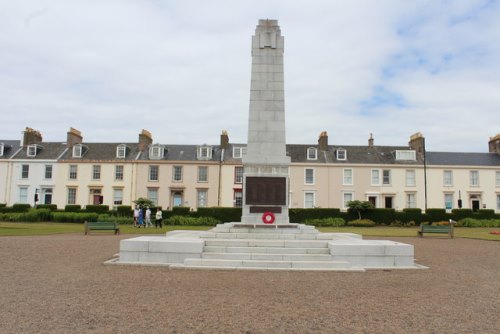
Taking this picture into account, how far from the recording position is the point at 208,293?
8.49 meters

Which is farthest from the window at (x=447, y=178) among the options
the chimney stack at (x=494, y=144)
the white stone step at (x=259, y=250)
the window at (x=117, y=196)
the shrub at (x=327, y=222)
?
the white stone step at (x=259, y=250)

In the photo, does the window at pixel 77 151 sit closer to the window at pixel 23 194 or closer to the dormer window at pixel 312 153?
the window at pixel 23 194

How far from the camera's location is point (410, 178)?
4691 cm

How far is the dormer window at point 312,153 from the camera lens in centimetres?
4788

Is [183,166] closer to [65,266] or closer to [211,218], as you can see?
[211,218]

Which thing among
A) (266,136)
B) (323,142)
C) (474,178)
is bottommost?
(266,136)

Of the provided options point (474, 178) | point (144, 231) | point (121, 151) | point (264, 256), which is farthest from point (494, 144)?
point (264, 256)

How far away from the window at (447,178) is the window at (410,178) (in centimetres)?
358

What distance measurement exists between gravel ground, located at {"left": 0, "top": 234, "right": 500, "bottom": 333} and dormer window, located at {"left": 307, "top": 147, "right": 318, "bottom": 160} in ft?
116

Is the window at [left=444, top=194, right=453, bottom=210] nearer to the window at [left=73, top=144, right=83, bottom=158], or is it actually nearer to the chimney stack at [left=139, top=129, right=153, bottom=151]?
the chimney stack at [left=139, top=129, right=153, bottom=151]

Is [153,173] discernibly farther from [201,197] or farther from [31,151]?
[31,151]

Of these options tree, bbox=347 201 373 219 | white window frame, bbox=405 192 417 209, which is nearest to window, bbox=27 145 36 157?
tree, bbox=347 201 373 219

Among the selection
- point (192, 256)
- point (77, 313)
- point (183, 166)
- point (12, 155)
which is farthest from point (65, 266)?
point (12, 155)

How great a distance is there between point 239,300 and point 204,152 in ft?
135
